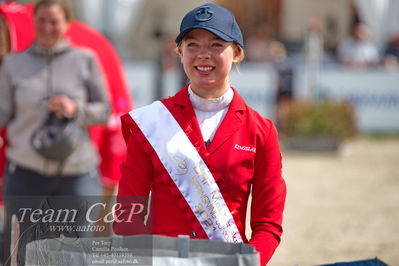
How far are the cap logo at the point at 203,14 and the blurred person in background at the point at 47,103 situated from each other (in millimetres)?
2161

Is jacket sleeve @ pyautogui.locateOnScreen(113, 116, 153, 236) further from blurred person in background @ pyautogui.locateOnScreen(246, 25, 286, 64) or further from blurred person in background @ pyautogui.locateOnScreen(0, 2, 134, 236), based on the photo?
blurred person in background @ pyautogui.locateOnScreen(246, 25, 286, 64)

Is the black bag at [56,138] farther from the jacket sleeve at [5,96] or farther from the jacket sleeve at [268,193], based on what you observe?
the jacket sleeve at [268,193]

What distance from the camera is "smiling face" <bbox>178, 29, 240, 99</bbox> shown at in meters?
2.61

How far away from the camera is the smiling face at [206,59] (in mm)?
2605

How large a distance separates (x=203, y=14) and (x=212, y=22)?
0.04 m

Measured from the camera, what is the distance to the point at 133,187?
263 cm

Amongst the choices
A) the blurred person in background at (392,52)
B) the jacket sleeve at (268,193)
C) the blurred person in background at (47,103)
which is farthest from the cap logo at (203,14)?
the blurred person in background at (392,52)

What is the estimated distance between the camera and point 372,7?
1669cm

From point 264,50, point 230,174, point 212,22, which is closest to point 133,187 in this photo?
point 230,174

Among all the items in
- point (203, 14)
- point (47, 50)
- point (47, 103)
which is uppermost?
point (47, 50)

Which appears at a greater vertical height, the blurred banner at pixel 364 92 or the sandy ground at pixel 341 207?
the blurred banner at pixel 364 92

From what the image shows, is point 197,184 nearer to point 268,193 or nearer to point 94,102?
point 268,193

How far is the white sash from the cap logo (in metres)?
0.39

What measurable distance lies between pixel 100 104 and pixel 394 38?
13282 mm
